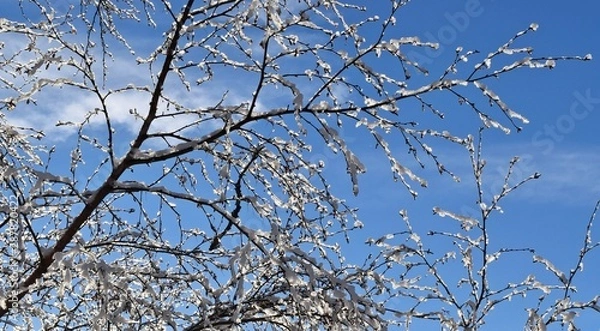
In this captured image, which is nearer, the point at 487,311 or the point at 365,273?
the point at 365,273

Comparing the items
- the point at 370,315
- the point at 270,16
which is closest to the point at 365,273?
the point at 370,315

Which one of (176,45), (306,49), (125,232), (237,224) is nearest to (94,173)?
(125,232)

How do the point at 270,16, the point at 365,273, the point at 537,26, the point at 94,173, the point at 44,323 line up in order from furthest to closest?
the point at 44,323
the point at 94,173
the point at 365,273
the point at 537,26
the point at 270,16

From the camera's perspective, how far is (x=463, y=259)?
5.50m

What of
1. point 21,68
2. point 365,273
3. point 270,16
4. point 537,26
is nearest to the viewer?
point 270,16

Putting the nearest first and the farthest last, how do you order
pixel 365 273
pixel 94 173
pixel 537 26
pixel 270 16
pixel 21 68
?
pixel 270 16 < pixel 537 26 < pixel 365 273 < pixel 21 68 < pixel 94 173

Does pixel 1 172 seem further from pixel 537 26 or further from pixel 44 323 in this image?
pixel 537 26

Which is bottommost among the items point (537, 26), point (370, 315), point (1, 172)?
point (370, 315)

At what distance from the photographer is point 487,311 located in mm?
5172

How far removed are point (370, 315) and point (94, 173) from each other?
2.33 metres

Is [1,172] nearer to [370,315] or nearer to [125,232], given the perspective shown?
[125,232]

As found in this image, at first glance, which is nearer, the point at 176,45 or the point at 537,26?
the point at 537,26

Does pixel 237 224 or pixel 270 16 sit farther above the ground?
pixel 270 16

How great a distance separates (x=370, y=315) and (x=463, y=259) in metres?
1.96
